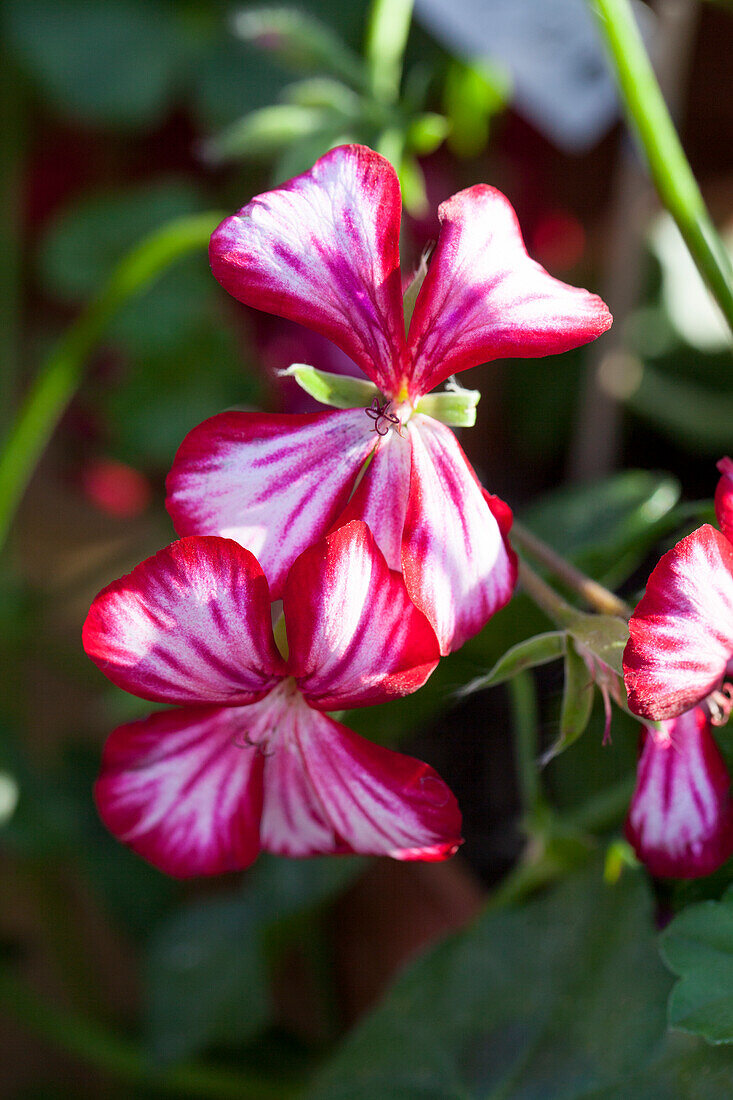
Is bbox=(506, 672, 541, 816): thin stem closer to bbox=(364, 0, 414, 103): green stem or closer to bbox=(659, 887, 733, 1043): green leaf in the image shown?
bbox=(659, 887, 733, 1043): green leaf

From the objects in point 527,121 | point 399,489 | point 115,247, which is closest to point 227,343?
point 115,247

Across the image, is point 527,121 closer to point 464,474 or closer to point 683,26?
point 683,26

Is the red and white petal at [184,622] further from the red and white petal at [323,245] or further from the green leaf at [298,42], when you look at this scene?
the green leaf at [298,42]

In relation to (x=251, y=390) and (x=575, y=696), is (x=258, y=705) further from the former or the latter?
(x=251, y=390)

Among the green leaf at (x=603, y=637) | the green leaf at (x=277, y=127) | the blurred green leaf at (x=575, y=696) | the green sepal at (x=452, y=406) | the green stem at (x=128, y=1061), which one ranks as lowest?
the green stem at (x=128, y=1061)

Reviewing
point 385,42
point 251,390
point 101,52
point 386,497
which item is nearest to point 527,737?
point 386,497

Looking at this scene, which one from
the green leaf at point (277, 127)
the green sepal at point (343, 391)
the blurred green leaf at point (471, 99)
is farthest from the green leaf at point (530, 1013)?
the blurred green leaf at point (471, 99)
